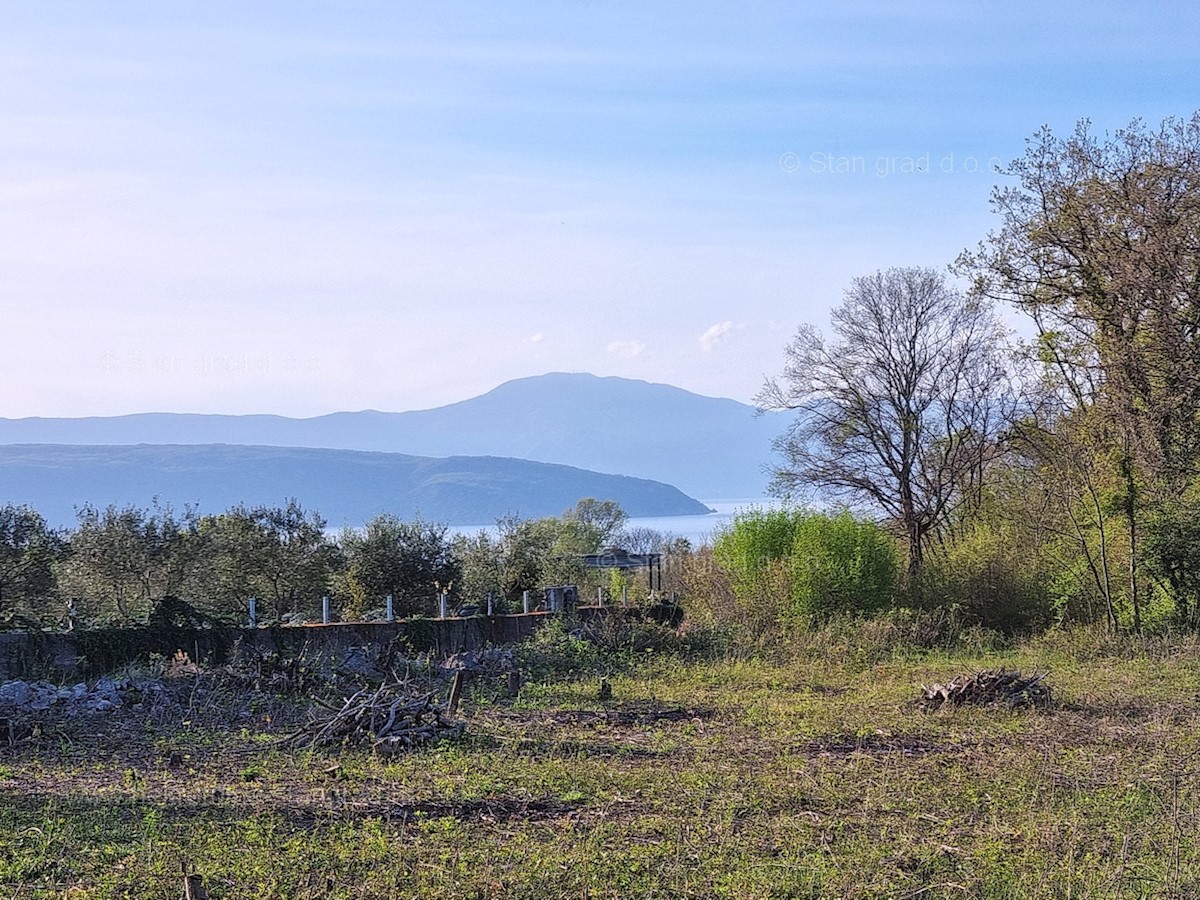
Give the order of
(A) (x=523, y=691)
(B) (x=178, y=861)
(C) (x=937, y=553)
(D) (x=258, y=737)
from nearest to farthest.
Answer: (B) (x=178, y=861) < (D) (x=258, y=737) < (A) (x=523, y=691) < (C) (x=937, y=553)

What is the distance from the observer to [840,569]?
22.0 meters

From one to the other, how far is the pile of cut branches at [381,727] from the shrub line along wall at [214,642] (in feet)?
15.1

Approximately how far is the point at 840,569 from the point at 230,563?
13976 millimetres

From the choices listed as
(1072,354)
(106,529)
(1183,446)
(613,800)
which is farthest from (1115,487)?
(106,529)

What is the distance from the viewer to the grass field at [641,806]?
638 cm

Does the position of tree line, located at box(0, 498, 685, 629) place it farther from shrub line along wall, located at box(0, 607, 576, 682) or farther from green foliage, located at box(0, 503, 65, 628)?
shrub line along wall, located at box(0, 607, 576, 682)

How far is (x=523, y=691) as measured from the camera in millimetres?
14984

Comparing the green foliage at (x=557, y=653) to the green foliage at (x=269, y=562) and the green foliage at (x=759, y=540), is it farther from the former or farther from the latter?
the green foliage at (x=269, y=562)

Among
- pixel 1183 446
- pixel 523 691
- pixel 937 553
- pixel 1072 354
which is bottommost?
pixel 523 691

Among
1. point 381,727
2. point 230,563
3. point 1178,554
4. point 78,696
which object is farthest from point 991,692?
point 230,563

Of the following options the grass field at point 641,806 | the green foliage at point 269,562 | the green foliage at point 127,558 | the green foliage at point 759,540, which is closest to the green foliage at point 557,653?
the grass field at point 641,806

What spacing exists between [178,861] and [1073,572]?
18.5 m

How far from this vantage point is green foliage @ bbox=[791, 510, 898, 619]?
2191cm

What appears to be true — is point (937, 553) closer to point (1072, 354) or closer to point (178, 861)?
point (1072, 354)
